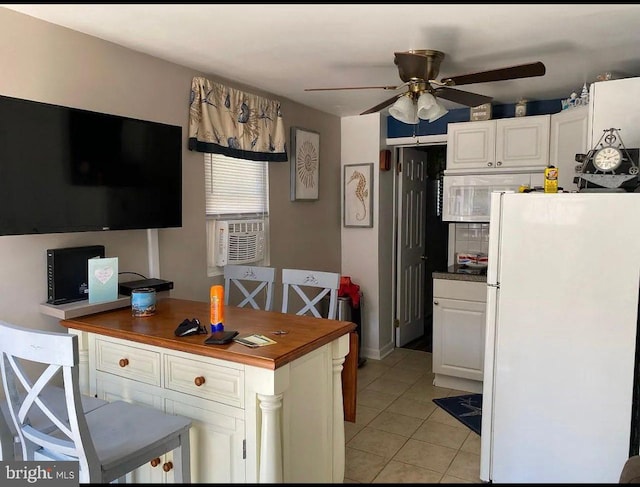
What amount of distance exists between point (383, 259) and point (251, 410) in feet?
10.3

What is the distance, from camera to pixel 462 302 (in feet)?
12.8

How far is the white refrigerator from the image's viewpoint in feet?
7.17

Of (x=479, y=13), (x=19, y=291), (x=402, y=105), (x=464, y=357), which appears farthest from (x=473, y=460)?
(x=19, y=291)

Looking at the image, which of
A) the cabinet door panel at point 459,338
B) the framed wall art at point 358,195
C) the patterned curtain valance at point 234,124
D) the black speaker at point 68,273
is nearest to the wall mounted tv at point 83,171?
the black speaker at point 68,273

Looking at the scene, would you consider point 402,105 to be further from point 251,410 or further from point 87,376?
point 87,376

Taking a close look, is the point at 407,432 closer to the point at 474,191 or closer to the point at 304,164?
the point at 474,191

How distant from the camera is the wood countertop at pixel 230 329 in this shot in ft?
5.88

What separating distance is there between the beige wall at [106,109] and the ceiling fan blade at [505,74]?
5.37 ft

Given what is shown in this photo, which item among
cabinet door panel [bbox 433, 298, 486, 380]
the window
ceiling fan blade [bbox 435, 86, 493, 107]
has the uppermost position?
ceiling fan blade [bbox 435, 86, 493, 107]

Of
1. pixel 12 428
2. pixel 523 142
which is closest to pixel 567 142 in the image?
pixel 523 142

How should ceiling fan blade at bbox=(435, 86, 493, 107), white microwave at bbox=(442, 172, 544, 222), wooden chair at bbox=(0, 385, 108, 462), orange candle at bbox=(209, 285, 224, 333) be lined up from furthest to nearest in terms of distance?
white microwave at bbox=(442, 172, 544, 222) < ceiling fan blade at bbox=(435, 86, 493, 107) < orange candle at bbox=(209, 285, 224, 333) < wooden chair at bbox=(0, 385, 108, 462)

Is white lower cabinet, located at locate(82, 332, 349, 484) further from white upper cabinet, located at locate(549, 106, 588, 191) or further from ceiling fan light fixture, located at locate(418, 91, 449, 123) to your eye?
white upper cabinet, located at locate(549, 106, 588, 191)

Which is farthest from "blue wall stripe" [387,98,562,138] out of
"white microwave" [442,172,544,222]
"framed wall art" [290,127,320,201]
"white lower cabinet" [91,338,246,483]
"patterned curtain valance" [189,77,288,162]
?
"white lower cabinet" [91,338,246,483]

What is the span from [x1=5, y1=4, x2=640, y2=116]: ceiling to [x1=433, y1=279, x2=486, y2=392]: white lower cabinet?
168cm
